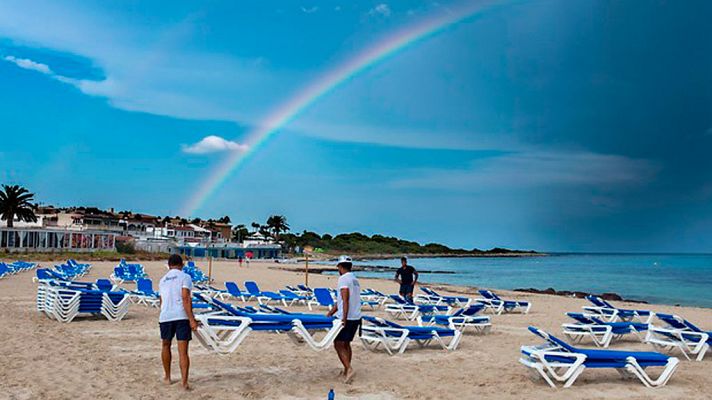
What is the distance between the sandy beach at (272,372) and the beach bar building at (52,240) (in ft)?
157

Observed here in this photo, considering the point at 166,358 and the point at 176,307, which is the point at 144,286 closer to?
the point at 166,358

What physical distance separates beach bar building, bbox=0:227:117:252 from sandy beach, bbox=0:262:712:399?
157ft

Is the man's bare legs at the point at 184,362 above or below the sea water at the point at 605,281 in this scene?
above

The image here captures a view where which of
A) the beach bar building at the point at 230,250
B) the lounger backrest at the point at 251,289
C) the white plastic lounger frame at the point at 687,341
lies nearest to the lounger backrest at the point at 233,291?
the lounger backrest at the point at 251,289

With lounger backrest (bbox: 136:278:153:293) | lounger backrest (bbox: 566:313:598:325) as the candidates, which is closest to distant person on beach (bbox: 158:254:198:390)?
lounger backrest (bbox: 566:313:598:325)

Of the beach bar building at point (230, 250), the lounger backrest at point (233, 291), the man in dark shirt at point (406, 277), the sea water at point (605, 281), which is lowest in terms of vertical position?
the sea water at point (605, 281)

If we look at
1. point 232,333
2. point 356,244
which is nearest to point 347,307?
point 232,333

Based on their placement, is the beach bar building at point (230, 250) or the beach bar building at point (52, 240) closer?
the beach bar building at point (52, 240)

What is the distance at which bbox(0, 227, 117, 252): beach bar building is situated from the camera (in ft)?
175

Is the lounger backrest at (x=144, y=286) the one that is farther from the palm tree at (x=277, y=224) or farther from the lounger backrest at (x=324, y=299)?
the palm tree at (x=277, y=224)

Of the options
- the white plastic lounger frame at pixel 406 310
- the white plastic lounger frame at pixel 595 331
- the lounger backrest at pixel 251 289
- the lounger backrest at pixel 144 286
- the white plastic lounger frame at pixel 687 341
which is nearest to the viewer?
the white plastic lounger frame at pixel 687 341

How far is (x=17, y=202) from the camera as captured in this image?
199 feet

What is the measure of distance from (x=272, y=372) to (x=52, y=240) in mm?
55093

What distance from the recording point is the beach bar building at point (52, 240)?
175 feet
